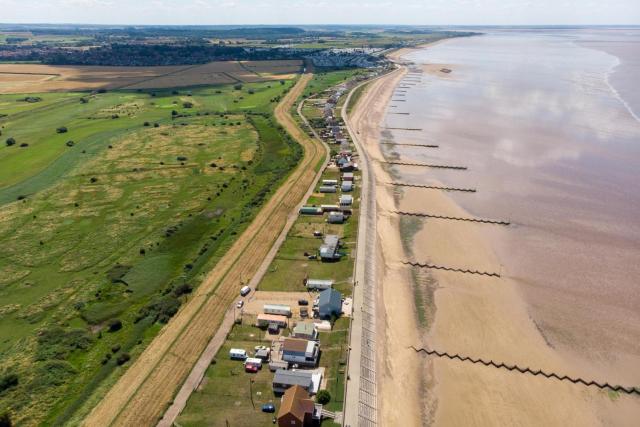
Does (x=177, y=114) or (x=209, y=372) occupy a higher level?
(x=209, y=372)

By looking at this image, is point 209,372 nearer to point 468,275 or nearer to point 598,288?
point 468,275

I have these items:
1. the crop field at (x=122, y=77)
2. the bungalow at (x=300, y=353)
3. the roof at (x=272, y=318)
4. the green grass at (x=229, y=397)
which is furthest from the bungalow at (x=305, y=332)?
the crop field at (x=122, y=77)

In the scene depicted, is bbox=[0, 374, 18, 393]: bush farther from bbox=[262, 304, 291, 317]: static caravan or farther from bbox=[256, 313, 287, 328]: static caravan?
bbox=[262, 304, 291, 317]: static caravan

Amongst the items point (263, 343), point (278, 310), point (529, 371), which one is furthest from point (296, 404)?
point (529, 371)

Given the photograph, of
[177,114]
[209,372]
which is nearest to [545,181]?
[209,372]

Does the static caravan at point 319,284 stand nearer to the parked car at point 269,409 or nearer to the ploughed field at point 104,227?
the ploughed field at point 104,227

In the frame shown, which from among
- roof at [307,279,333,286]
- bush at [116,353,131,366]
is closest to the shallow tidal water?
roof at [307,279,333,286]
